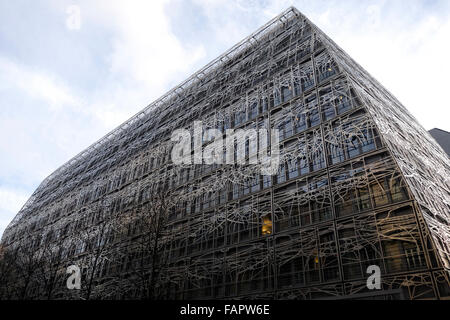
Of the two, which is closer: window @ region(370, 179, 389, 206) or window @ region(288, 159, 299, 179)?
window @ region(370, 179, 389, 206)

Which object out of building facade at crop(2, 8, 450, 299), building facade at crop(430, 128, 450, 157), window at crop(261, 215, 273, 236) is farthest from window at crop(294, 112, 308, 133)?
building facade at crop(430, 128, 450, 157)

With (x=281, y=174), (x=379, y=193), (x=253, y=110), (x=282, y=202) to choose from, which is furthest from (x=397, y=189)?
(x=253, y=110)

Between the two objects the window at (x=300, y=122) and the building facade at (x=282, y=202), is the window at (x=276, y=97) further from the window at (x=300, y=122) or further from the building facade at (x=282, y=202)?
the window at (x=300, y=122)

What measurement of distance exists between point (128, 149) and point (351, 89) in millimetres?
25537

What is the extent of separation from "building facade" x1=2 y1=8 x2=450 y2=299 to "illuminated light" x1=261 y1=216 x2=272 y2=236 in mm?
60

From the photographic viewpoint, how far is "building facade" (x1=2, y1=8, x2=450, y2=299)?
15.5 meters

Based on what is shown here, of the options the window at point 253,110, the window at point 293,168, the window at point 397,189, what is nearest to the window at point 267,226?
the window at point 293,168

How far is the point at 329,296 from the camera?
51.0 ft

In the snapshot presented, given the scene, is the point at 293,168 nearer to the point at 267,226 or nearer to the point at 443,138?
the point at 267,226

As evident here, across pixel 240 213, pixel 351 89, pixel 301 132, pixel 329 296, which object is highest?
pixel 351 89

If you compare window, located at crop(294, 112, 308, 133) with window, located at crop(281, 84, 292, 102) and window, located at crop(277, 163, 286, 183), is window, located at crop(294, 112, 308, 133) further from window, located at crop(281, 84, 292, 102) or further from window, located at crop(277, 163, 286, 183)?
window, located at crop(277, 163, 286, 183)

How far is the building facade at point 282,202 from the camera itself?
50.7 feet

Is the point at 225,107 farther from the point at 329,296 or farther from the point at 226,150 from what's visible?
the point at 329,296
